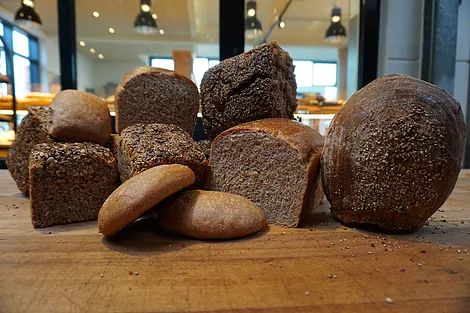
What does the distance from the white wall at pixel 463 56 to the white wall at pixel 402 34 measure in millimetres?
239

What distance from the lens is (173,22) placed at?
127 inches

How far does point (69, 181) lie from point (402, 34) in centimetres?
215

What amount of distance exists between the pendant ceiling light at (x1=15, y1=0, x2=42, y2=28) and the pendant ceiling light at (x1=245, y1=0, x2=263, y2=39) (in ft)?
5.28

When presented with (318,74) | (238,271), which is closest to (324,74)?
(318,74)

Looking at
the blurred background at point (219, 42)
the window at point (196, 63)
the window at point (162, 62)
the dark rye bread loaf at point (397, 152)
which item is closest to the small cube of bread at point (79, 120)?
the dark rye bread loaf at point (397, 152)

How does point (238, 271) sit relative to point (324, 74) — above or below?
below

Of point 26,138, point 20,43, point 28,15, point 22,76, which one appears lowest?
point 26,138

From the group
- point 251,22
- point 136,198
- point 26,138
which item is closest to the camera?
point 136,198

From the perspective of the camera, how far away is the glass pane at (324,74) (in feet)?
9.82

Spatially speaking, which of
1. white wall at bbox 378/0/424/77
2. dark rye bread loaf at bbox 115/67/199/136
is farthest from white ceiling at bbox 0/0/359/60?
dark rye bread loaf at bbox 115/67/199/136

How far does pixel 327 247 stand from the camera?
884mm

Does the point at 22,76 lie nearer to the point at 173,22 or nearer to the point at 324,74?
the point at 173,22

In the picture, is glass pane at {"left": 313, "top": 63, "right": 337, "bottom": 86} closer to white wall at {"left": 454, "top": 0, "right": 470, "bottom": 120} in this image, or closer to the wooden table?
white wall at {"left": 454, "top": 0, "right": 470, "bottom": 120}

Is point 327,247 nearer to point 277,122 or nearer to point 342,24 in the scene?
point 277,122
